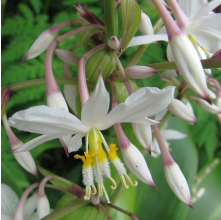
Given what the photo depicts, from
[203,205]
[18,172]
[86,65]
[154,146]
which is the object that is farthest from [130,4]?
[18,172]

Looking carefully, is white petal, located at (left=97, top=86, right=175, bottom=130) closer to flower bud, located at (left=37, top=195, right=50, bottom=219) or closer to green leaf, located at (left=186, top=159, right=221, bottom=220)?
flower bud, located at (left=37, top=195, right=50, bottom=219)

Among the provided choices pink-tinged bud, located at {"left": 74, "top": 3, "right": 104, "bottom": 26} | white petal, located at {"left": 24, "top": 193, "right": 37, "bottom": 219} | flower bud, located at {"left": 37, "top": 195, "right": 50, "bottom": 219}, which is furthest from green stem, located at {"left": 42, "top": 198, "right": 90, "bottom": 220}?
pink-tinged bud, located at {"left": 74, "top": 3, "right": 104, "bottom": 26}

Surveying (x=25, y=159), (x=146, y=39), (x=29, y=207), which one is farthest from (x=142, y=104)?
(x=29, y=207)

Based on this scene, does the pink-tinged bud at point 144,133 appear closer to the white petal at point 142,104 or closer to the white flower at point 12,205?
the white petal at point 142,104

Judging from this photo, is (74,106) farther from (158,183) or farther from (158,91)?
(158,183)

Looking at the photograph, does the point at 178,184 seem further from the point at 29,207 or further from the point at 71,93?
the point at 29,207

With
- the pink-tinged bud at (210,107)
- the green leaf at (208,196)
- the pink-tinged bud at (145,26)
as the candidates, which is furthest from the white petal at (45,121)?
the green leaf at (208,196)
